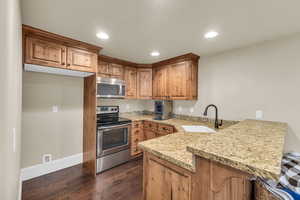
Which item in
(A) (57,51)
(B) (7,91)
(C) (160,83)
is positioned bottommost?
(B) (7,91)

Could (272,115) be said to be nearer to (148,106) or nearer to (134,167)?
(134,167)

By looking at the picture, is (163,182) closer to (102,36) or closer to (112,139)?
(112,139)

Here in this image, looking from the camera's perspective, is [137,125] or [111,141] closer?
[111,141]

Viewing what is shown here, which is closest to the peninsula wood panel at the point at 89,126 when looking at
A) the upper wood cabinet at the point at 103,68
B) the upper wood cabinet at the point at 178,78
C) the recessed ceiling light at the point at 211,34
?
the upper wood cabinet at the point at 103,68

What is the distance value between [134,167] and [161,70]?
2273 mm

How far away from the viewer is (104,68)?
289cm

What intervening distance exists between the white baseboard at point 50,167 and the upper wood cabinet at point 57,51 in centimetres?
177

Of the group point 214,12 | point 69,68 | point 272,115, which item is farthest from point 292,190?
point 69,68

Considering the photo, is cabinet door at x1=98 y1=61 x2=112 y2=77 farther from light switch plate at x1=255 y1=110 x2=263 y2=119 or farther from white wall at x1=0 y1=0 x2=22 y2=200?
light switch plate at x1=255 y1=110 x2=263 y2=119

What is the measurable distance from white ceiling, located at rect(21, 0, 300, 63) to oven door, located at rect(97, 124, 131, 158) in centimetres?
158

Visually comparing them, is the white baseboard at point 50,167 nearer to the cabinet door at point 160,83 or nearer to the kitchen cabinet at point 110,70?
the kitchen cabinet at point 110,70

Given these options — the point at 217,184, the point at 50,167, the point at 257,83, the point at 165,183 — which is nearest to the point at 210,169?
the point at 217,184

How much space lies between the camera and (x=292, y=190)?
1.03m

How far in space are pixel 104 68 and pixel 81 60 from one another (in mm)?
720
